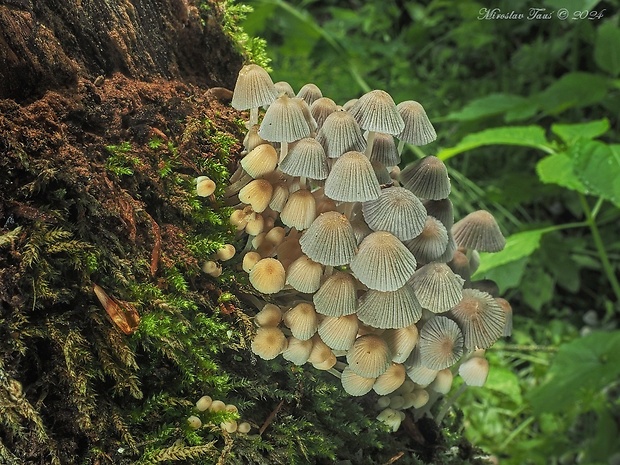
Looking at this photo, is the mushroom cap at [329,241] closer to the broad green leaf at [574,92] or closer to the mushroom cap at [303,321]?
the mushroom cap at [303,321]

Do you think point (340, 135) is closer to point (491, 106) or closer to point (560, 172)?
point (560, 172)

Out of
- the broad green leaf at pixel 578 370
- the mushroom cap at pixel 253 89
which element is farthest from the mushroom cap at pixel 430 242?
the broad green leaf at pixel 578 370

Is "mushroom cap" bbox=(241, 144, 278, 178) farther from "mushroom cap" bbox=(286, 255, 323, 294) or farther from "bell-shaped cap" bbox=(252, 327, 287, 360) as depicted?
"bell-shaped cap" bbox=(252, 327, 287, 360)

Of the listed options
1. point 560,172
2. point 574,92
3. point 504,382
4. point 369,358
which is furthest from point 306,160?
point 574,92

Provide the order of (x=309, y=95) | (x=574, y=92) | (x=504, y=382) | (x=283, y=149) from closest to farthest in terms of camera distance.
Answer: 1. (x=283, y=149)
2. (x=309, y=95)
3. (x=504, y=382)
4. (x=574, y=92)

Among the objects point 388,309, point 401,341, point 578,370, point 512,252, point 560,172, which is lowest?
point 578,370
